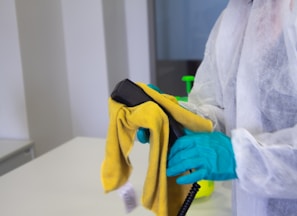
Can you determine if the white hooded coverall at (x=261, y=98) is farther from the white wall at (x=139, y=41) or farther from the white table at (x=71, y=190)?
the white wall at (x=139, y=41)

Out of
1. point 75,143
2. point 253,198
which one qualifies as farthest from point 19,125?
point 253,198

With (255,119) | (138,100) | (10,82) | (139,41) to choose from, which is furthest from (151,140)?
(139,41)

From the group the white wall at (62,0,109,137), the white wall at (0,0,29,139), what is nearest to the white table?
the white wall at (0,0,29,139)

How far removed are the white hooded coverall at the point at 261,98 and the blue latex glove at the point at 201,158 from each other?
0.02m

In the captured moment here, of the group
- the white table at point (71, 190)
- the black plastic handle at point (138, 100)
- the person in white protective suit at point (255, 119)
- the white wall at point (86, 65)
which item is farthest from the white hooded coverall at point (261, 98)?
the white wall at point (86, 65)

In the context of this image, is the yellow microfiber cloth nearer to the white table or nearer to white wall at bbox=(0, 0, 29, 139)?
the white table

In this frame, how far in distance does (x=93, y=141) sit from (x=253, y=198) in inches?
38.2

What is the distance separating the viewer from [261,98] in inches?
29.6

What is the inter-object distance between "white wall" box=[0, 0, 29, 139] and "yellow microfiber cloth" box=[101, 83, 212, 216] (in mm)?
1429

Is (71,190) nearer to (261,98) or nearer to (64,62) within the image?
(261,98)

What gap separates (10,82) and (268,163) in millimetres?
1695

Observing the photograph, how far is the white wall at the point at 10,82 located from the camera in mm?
2029

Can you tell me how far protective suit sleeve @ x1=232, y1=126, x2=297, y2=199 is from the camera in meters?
0.68

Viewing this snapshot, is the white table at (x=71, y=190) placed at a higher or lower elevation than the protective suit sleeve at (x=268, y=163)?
lower
